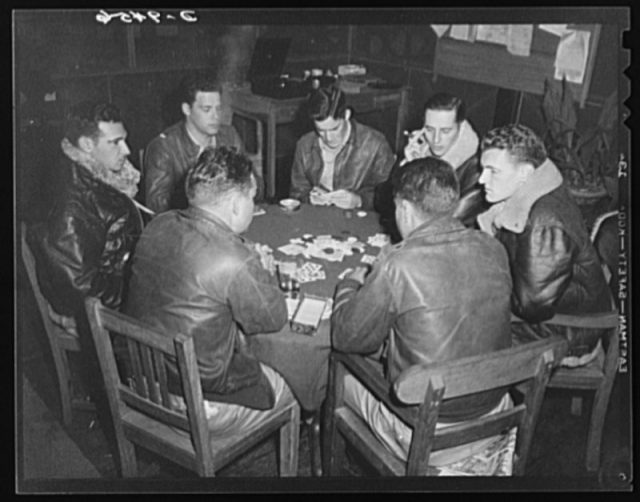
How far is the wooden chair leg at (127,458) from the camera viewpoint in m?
2.48

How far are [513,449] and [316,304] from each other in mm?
859

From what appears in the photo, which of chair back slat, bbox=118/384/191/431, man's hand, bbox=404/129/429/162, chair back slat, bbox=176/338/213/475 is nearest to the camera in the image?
chair back slat, bbox=176/338/213/475

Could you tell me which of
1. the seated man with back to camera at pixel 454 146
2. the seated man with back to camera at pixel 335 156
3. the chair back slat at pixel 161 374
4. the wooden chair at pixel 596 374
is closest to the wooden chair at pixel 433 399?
the wooden chair at pixel 596 374

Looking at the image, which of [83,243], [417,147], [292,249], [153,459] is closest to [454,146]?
[417,147]

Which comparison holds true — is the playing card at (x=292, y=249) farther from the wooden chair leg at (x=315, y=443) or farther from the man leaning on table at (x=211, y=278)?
the wooden chair leg at (x=315, y=443)

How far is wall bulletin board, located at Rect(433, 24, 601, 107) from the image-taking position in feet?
8.21

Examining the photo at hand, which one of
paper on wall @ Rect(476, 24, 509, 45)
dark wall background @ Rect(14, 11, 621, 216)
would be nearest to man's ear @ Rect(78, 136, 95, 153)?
dark wall background @ Rect(14, 11, 621, 216)

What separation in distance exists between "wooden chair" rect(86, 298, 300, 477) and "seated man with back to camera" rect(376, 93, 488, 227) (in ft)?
3.75

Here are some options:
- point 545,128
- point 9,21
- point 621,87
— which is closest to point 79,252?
point 9,21

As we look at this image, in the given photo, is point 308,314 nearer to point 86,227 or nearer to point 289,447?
point 289,447

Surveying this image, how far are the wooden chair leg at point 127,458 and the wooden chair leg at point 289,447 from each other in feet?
1.79

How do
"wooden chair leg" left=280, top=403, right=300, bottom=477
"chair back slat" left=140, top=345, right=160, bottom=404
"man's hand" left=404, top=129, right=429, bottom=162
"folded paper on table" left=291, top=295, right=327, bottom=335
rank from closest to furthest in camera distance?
"chair back slat" left=140, top=345, right=160, bottom=404 → "folded paper on table" left=291, top=295, right=327, bottom=335 → "wooden chair leg" left=280, top=403, right=300, bottom=477 → "man's hand" left=404, top=129, right=429, bottom=162

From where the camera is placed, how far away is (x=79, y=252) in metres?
2.72

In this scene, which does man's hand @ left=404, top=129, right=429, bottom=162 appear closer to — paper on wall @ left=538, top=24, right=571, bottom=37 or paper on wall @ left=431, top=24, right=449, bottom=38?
paper on wall @ left=431, top=24, right=449, bottom=38
